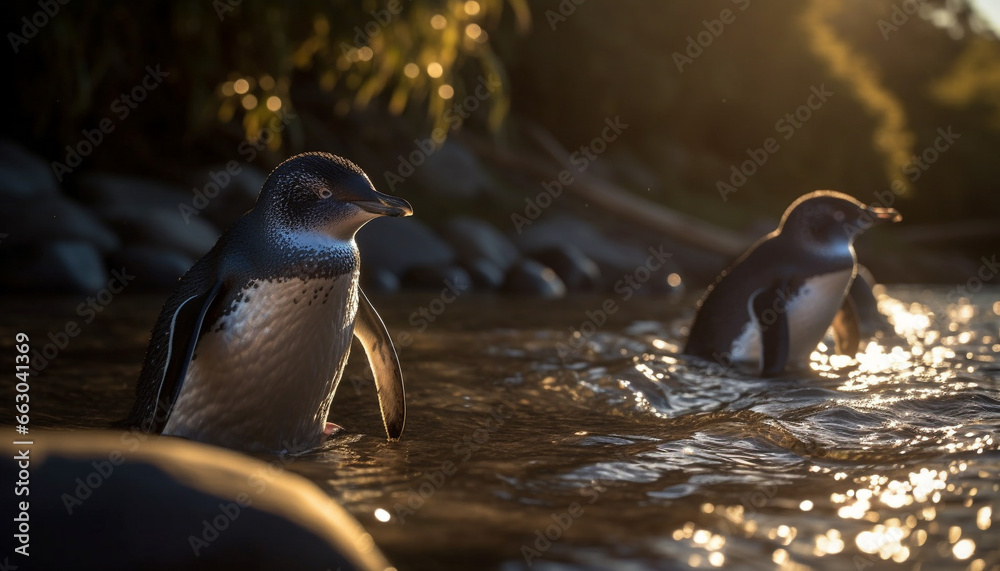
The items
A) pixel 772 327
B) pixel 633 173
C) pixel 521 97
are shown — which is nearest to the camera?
pixel 772 327

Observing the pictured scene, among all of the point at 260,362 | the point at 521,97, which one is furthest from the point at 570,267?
the point at 260,362

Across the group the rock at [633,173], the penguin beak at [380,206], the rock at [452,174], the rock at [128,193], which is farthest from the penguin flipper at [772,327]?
the rock at [633,173]

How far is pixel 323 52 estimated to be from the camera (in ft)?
28.7

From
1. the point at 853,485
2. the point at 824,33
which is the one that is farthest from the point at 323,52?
the point at 824,33

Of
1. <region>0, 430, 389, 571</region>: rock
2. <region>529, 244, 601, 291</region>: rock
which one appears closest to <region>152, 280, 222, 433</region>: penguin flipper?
<region>0, 430, 389, 571</region>: rock

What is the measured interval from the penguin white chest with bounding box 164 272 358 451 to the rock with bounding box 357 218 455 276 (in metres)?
7.51

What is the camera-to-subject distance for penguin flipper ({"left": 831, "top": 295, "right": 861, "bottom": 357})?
5.36m

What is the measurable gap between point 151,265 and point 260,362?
20.2ft

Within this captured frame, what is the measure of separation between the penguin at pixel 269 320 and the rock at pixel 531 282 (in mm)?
7257

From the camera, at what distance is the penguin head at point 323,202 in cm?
277

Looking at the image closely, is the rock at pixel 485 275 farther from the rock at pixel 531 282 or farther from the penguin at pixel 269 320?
the penguin at pixel 269 320

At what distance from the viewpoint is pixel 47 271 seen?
767 cm

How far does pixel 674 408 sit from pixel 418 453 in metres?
1.23

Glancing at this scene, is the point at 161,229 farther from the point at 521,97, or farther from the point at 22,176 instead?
the point at 521,97
